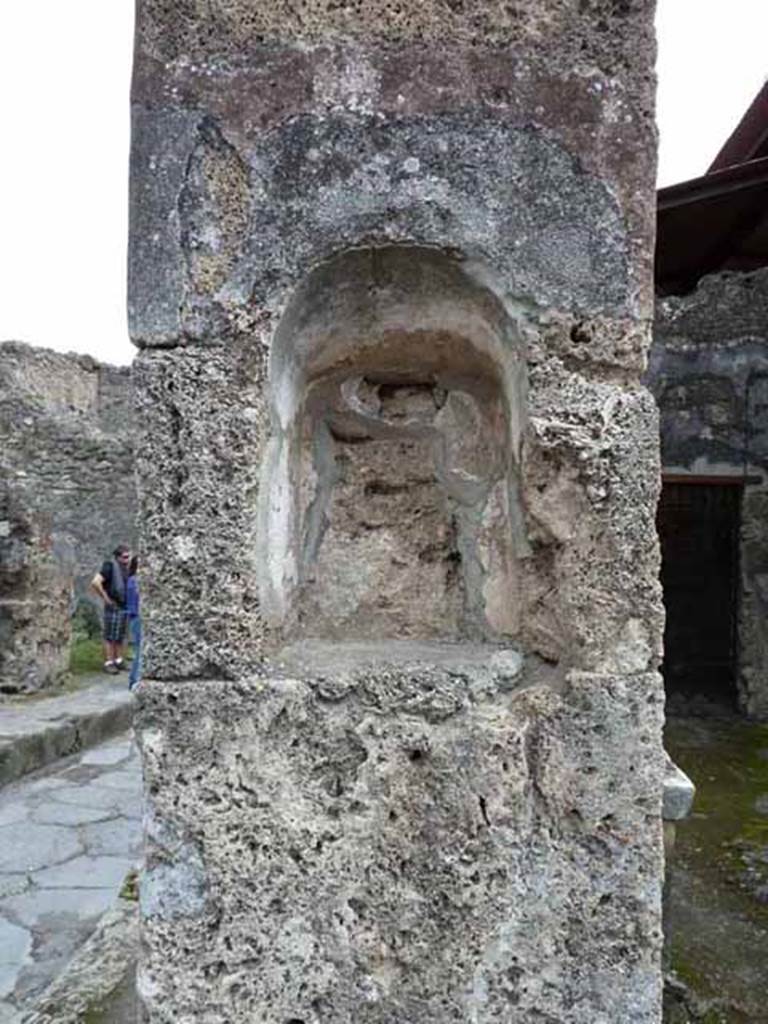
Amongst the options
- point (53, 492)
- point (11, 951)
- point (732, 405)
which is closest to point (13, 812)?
point (11, 951)

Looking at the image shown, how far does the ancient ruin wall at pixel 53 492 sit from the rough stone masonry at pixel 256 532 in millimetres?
5417

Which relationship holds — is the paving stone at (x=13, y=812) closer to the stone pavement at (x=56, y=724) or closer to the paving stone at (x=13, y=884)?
the stone pavement at (x=56, y=724)

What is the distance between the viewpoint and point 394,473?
2.09m

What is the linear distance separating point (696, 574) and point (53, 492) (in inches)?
304

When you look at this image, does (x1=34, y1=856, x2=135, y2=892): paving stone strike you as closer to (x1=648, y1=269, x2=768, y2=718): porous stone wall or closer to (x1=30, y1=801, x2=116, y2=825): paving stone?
(x1=30, y1=801, x2=116, y2=825): paving stone

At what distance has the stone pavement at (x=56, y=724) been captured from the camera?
199 inches

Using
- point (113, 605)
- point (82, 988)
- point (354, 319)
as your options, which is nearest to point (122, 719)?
point (113, 605)

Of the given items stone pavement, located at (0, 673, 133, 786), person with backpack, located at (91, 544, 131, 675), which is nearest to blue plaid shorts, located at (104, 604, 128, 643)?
person with backpack, located at (91, 544, 131, 675)

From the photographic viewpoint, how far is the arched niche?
1823mm

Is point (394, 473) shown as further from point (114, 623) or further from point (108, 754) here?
point (114, 623)

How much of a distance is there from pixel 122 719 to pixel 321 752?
5.23m

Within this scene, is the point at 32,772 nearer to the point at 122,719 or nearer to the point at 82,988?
the point at 122,719

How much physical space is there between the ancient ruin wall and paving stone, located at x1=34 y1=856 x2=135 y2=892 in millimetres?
2791

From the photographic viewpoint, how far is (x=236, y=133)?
163 cm
